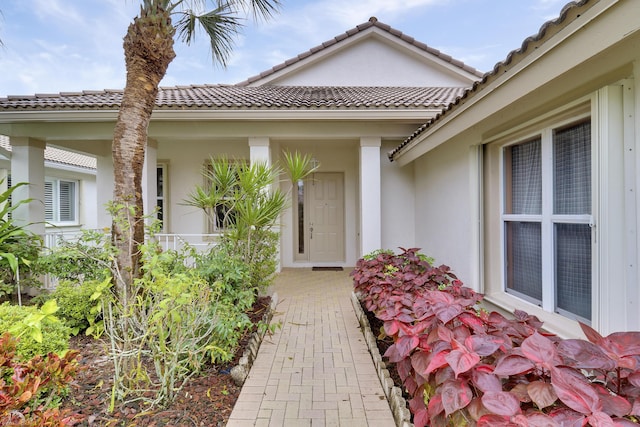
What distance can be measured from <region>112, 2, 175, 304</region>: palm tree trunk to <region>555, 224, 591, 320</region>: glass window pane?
4387 mm

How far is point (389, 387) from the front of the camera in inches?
117

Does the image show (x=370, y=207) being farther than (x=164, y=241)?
No

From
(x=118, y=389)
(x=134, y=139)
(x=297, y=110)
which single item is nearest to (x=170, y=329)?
(x=118, y=389)

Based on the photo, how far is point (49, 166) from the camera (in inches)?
484

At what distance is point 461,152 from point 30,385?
551 cm

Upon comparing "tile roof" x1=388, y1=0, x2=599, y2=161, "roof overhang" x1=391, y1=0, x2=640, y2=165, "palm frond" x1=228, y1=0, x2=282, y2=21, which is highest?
"palm frond" x1=228, y1=0, x2=282, y2=21

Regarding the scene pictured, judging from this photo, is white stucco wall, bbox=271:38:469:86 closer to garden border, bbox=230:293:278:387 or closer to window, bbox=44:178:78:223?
garden border, bbox=230:293:278:387

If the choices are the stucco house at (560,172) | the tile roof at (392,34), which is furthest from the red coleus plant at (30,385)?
the tile roof at (392,34)

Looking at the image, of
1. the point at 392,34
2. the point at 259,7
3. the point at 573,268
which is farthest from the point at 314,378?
the point at 392,34

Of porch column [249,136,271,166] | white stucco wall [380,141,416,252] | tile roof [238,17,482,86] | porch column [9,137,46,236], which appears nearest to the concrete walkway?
white stucco wall [380,141,416,252]

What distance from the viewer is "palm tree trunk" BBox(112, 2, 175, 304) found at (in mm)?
3574

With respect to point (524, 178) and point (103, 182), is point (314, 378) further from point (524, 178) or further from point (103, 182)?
point (103, 182)

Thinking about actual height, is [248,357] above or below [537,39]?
below

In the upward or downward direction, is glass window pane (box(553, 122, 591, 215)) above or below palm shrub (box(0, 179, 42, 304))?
above
